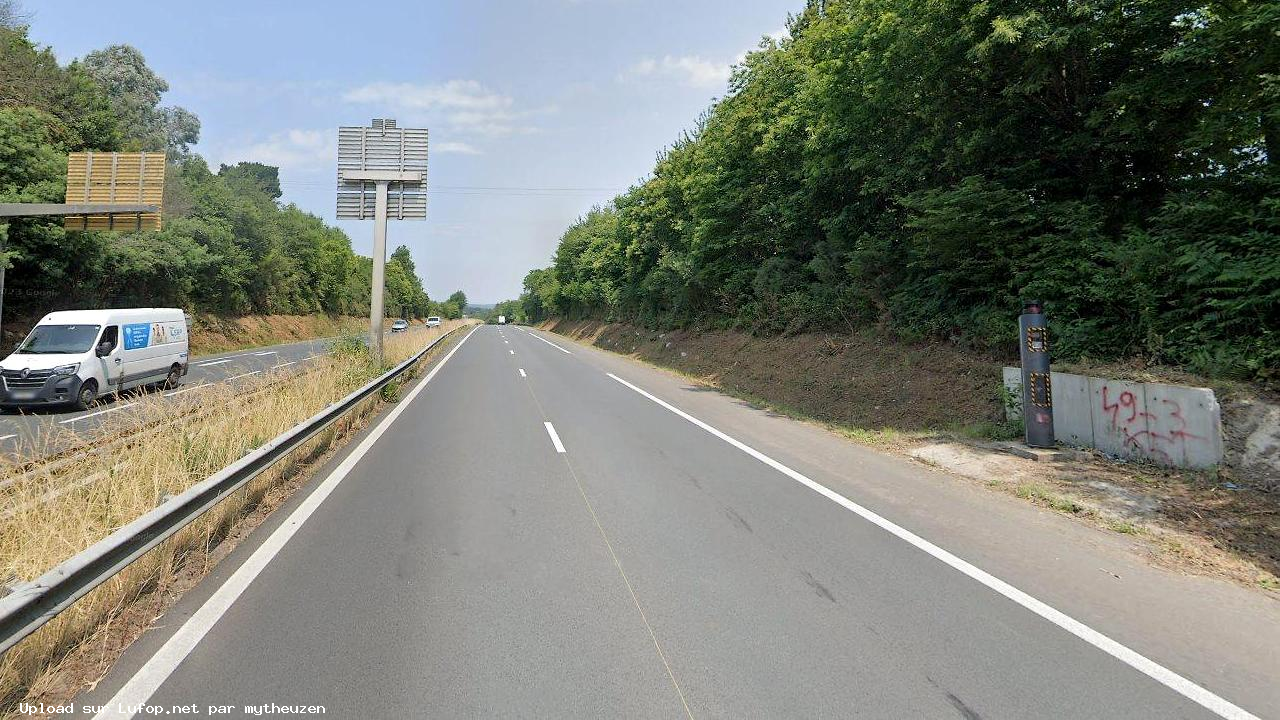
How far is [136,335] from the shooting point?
49.5 ft

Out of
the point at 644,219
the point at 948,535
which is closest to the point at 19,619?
the point at 948,535

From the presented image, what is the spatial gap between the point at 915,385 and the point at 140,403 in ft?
41.8

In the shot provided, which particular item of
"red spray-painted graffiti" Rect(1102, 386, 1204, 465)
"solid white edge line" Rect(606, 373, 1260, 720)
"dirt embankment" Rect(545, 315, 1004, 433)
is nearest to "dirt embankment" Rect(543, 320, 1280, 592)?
"dirt embankment" Rect(545, 315, 1004, 433)

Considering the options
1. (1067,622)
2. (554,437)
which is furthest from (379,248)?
(1067,622)

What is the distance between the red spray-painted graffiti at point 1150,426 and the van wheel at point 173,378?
68.6ft

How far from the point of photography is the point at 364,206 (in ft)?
56.4

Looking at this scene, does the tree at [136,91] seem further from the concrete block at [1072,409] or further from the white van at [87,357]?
the concrete block at [1072,409]

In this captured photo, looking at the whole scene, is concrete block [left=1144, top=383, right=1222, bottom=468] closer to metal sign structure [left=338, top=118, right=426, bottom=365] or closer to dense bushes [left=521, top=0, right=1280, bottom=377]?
dense bushes [left=521, top=0, right=1280, bottom=377]

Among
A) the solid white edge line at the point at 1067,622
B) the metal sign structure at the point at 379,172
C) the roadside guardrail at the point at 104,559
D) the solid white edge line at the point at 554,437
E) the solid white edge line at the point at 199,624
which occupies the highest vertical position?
the metal sign structure at the point at 379,172

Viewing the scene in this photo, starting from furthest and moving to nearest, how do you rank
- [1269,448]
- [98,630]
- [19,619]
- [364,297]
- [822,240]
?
[364,297]
[822,240]
[1269,448]
[98,630]
[19,619]

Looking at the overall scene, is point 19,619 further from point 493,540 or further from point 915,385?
point 915,385

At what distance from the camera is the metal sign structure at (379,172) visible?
1688 cm

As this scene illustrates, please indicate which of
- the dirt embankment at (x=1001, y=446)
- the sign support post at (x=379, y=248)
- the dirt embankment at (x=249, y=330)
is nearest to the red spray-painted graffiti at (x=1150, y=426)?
the dirt embankment at (x=1001, y=446)

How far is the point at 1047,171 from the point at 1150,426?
611 cm
